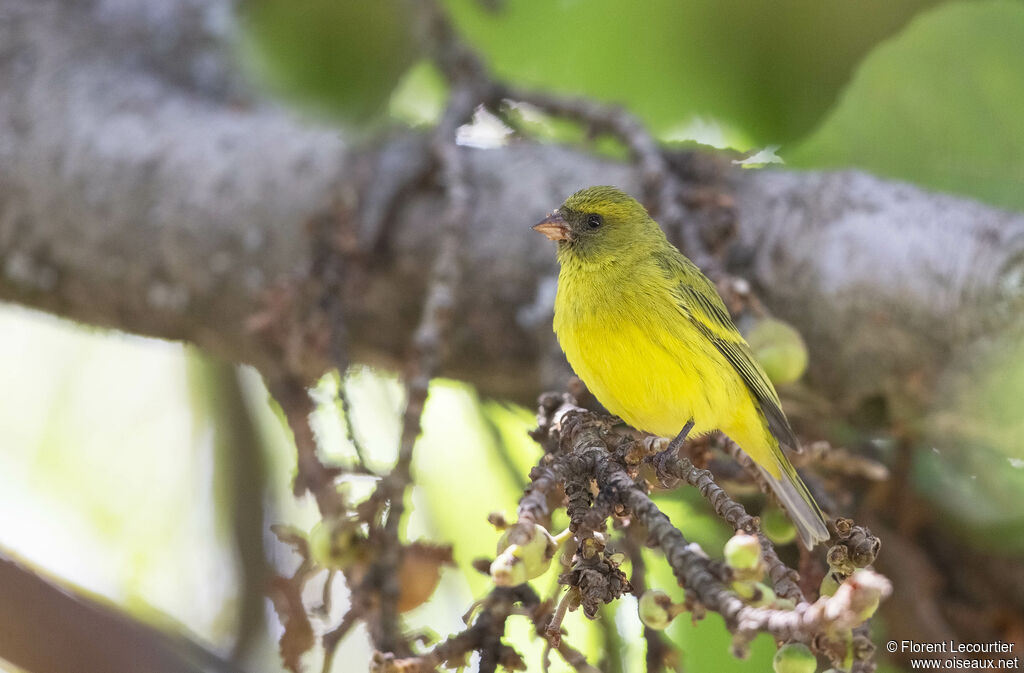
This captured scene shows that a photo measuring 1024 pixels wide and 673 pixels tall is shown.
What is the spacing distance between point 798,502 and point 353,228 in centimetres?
146

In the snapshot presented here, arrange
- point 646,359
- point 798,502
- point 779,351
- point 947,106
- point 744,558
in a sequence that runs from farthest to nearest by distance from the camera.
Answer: point 947,106
point 646,359
point 798,502
point 779,351
point 744,558

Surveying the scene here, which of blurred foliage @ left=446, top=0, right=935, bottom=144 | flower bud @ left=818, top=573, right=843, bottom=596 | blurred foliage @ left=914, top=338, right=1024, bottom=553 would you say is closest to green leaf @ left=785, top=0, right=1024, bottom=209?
blurred foliage @ left=446, top=0, right=935, bottom=144

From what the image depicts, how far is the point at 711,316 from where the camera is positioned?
255 centimetres

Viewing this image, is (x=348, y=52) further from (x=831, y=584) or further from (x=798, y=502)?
(x=831, y=584)

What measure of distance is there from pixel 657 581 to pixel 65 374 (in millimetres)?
3177

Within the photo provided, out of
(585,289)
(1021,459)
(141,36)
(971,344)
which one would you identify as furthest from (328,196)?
(1021,459)

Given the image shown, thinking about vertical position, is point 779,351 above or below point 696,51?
below

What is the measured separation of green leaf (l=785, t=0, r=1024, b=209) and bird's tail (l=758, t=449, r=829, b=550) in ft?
3.48

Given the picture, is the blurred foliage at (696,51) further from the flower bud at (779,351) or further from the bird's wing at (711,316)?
the flower bud at (779,351)

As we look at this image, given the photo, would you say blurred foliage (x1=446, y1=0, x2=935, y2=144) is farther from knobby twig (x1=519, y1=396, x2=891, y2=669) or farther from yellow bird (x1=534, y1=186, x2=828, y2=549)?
knobby twig (x1=519, y1=396, x2=891, y2=669)

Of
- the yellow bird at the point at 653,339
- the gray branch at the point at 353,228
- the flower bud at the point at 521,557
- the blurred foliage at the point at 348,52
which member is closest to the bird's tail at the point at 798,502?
the yellow bird at the point at 653,339

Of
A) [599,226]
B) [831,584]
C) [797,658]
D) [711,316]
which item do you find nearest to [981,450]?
[711,316]

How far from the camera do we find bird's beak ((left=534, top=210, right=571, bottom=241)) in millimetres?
2543

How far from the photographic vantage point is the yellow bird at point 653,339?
7.51ft
